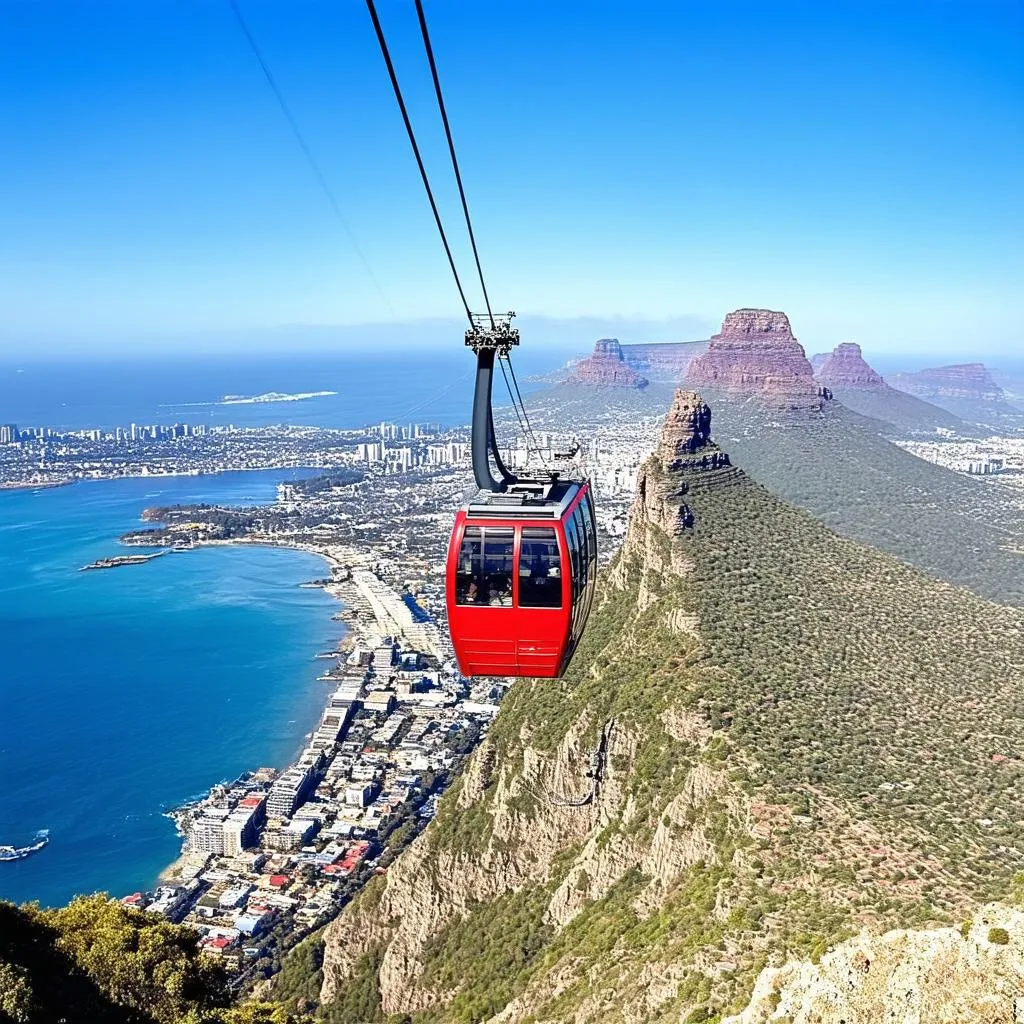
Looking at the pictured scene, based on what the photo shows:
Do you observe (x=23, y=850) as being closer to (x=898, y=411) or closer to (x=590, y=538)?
(x=590, y=538)

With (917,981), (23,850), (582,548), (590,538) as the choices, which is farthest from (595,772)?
(23,850)

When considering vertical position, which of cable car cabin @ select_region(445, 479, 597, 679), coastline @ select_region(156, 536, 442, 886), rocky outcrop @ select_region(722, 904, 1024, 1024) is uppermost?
cable car cabin @ select_region(445, 479, 597, 679)

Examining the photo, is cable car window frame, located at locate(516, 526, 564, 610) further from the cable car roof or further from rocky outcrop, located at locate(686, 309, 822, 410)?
rocky outcrop, located at locate(686, 309, 822, 410)

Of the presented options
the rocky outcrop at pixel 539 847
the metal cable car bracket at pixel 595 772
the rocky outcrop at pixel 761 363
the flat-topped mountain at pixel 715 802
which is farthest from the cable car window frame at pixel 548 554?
the rocky outcrop at pixel 761 363

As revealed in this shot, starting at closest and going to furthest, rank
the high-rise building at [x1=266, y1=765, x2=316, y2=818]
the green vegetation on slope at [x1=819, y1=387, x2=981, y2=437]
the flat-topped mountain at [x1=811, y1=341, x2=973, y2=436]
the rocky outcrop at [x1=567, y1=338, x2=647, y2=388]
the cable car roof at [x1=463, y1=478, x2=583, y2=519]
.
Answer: the cable car roof at [x1=463, y1=478, x2=583, y2=519]
the high-rise building at [x1=266, y1=765, x2=316, y2=818]
the green vegetation on slope at [x1=819, y1=387, x2=981, y2=437]
the flat-topped mountain at [x1=811, y1=341, x2=973, y2=436]
the rocky outcrop at [x1=567, y1=338, x2=647, y2=388]

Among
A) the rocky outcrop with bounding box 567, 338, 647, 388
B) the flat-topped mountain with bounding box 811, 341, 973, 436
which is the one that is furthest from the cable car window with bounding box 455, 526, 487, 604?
the rocky outcrop with bounding box 567, 338, 647, 388
